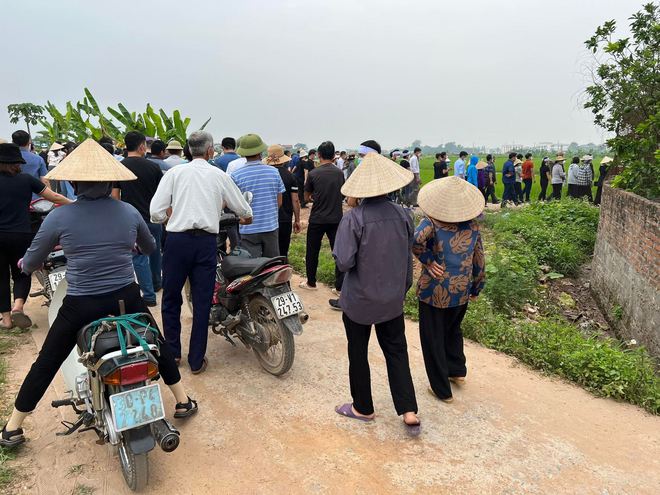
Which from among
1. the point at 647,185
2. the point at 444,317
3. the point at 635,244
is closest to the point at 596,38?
the point at 647,185

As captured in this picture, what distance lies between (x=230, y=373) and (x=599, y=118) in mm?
7927

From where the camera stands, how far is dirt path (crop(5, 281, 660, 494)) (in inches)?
107

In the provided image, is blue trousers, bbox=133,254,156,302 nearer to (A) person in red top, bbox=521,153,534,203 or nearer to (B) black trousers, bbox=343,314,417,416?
(B) black trousers, bbox=343,314,417,416

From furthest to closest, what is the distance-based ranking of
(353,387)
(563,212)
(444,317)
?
Result: (563,212) < (444,317) < (353,387)

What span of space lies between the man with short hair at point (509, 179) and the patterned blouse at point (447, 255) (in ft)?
41.5

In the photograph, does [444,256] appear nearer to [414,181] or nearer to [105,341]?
[105,341]

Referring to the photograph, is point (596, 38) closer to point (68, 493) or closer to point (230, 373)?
point (230, 373)

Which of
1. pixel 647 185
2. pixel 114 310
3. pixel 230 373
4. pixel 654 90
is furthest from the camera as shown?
pixel 654 90

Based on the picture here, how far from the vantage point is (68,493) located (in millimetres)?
2568

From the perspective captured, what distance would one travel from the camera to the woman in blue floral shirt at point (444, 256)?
3350 millimetres

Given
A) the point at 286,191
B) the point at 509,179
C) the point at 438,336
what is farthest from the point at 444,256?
the point at 509,179

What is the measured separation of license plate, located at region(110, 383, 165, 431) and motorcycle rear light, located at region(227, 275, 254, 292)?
4.40 ft

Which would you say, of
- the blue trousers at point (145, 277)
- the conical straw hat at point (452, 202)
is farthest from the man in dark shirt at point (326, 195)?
the conical straw hat at point (452, 202)

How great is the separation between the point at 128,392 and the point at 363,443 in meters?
1.51
